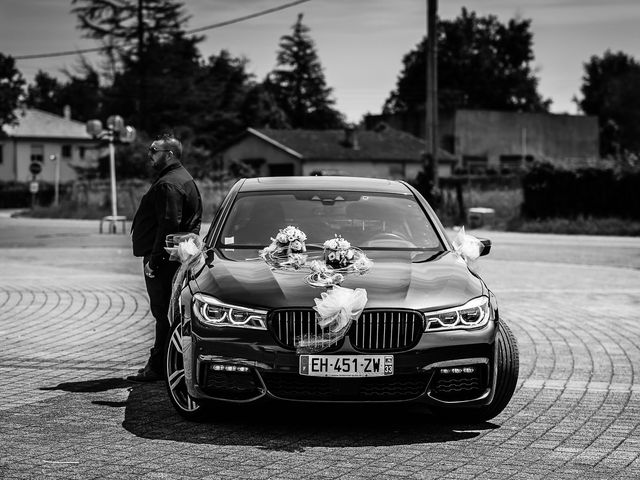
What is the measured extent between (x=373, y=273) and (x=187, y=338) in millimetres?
1138

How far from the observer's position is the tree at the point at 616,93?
346 feet

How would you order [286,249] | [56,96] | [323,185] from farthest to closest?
[56,96], [323,185], [286,249]

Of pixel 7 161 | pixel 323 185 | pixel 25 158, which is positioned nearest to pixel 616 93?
pixel 25 158

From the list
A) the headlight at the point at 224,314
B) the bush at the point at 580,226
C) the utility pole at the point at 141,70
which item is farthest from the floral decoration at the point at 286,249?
the utility pole at the point at 141,70

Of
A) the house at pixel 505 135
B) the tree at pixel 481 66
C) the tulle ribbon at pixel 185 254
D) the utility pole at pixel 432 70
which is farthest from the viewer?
the tree at pixel 481 66

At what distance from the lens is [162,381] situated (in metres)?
8.09

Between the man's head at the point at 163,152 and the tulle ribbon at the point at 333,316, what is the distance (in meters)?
2.53

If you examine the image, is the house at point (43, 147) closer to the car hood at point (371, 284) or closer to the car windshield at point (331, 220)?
the car windshield at point (331, 220)

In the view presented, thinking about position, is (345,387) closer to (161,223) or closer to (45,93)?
(161,223)

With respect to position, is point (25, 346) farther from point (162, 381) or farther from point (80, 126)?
point (80, 126)

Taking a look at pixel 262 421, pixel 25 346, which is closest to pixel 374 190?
pixel 262 421

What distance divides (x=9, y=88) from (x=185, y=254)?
72.4 m

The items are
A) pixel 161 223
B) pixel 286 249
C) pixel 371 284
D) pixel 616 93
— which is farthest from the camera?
pixel 616 93

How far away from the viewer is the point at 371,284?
640 cm
